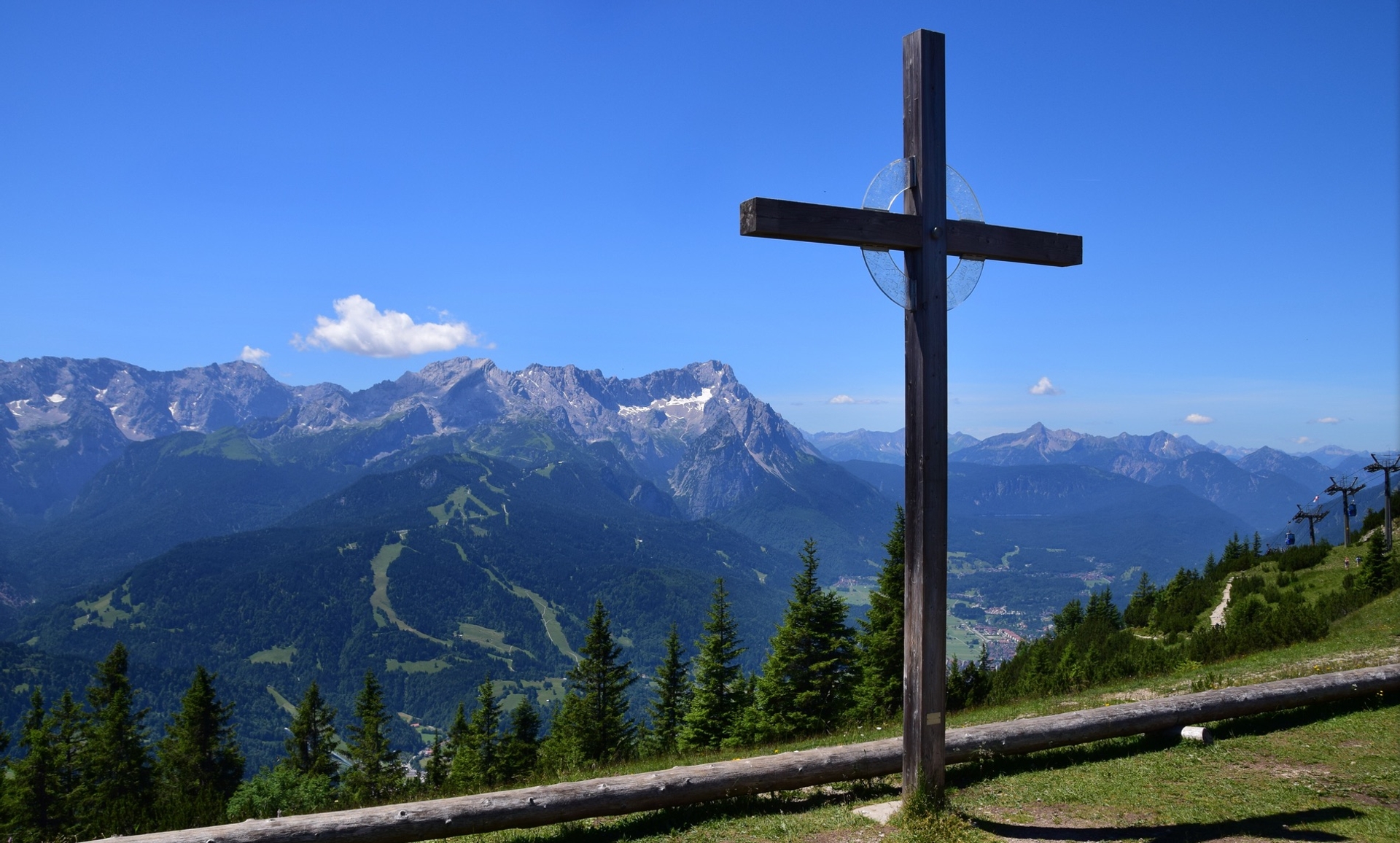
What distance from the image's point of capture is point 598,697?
156 feet

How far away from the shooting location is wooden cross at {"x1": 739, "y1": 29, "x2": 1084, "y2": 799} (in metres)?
7.39

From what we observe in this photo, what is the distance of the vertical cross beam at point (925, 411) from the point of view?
7.41 metres

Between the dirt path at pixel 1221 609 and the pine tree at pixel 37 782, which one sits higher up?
the dirt path at pixel 1221 609

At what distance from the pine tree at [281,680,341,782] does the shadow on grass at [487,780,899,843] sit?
51.7 metres

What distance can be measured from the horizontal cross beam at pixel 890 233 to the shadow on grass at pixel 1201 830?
224 inches

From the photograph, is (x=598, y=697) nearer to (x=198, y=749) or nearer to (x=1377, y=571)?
(x=198, y=749)

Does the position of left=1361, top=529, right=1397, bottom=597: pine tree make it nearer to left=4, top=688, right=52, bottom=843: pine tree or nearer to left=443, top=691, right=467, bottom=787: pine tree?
left=443, top=691, right=467, bottom=787: pine tree

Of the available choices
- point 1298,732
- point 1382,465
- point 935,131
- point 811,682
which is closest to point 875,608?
point 811,682

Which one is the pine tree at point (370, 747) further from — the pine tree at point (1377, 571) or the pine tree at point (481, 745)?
the pine tree at point (1377, 571)

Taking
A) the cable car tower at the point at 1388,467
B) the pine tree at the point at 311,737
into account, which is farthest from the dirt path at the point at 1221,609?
the pine tree at the point at 311,737

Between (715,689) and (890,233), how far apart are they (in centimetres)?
3529

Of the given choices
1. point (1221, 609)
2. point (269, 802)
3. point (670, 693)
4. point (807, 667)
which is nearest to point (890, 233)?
point (269, 802)

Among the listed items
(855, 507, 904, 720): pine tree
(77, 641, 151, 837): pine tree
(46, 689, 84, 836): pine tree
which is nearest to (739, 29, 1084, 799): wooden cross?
(855, 507, 904, 720): pine tree

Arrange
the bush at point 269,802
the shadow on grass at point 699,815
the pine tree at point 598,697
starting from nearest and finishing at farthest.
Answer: the shadow on grass at point 699,815 < the bush at point 269,802 < the pine tree at point 598,697
